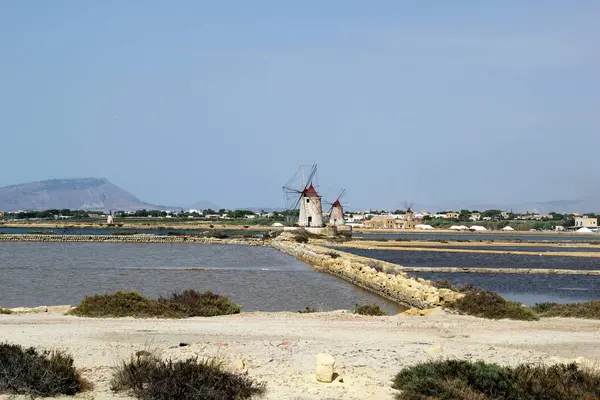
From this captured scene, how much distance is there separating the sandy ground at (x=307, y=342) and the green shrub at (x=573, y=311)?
63 centimetres

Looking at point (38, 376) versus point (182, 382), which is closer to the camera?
point (182, 382)

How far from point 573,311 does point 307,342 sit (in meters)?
6.85

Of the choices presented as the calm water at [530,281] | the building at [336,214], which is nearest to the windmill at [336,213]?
the building at [336,214]

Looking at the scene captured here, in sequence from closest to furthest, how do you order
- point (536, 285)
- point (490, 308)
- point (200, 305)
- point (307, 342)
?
point (307, 342) → point (200, 305) → point (490, 308) → point (536, 285)

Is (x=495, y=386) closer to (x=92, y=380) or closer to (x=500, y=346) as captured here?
(x=500, y=346)

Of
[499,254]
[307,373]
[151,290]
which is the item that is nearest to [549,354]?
[307,373]

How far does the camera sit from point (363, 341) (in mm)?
9727

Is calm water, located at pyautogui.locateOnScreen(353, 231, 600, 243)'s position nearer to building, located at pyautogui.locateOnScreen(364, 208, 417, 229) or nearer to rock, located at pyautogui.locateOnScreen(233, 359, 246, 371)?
building, located at pyautogui.locateOnScreen(364, 208, 417, 229)

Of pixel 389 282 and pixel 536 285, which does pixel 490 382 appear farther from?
pixel 536 285

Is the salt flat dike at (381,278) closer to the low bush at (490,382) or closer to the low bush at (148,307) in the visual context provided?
the low bush at (148,307)

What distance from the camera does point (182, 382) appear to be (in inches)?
263

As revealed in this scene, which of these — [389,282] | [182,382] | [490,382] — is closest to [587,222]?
[389,282]

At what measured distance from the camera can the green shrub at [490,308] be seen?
13.1 metres

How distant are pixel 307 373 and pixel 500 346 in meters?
3.41
